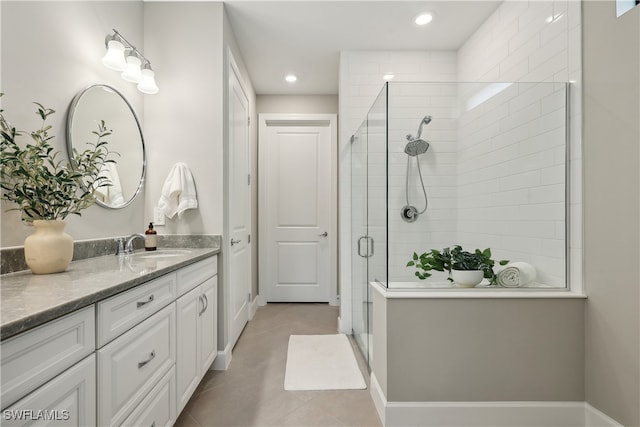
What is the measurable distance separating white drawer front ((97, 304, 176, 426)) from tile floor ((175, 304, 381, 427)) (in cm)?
54

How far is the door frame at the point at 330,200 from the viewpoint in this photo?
→ 13.1 feet

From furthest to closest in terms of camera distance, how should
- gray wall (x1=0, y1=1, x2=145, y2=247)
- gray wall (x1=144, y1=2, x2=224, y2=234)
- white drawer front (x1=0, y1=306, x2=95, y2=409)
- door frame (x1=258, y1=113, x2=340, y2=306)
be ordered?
door frame (x1=258, y1=113, x2=340, y2=306), gray wall (x1=144, y1=2, x2=224, y2=234), gray wall (x1=0, y1=1, x2=145, y2=247), white drawer front (x1=0, y1=306, x2=95, y2=409)

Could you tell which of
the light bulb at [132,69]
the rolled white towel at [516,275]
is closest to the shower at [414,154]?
the rolled white towel at [516,275]

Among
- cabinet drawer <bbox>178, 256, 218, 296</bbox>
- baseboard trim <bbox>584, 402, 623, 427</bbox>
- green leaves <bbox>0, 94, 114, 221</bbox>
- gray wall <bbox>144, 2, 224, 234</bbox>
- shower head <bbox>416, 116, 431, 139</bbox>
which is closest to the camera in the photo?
green leaves <bbox>0, 94, 114, 221</bbox>

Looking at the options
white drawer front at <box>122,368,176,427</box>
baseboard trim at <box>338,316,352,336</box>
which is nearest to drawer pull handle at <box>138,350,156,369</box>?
white drawer front at <box>122,368,176,427</box>

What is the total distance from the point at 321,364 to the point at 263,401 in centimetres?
58

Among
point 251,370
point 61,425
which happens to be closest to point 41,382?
point 61,425

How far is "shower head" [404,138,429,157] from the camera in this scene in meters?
2.19

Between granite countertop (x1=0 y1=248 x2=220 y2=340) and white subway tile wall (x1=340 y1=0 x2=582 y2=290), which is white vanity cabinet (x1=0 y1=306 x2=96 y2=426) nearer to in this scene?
granite countertop (x1=0 y1=248 x2=220 y2=340)

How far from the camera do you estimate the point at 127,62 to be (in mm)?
1936

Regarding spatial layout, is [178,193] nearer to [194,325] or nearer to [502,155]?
[194,325]

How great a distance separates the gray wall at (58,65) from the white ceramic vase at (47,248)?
0.18 m

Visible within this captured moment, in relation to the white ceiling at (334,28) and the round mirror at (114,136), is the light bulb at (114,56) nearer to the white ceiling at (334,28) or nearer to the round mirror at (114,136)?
the round mirror at (114,136)

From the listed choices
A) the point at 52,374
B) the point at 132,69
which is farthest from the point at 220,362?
the point at 132,69
